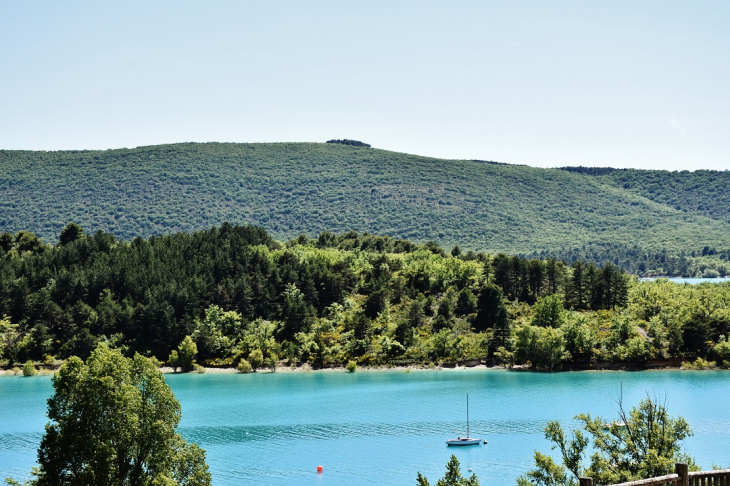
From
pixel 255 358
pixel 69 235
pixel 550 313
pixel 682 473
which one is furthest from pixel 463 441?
pixel 69 235

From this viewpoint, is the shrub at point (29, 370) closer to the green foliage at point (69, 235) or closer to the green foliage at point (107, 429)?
the green foliage at point (69, 235)

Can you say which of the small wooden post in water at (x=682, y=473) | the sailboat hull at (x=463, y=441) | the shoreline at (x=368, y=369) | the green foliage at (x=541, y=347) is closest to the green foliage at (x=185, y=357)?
the shoreline at (x=368, y=369)

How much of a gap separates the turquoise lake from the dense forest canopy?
A: 17.5ft

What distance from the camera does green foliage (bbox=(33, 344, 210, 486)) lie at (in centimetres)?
2786

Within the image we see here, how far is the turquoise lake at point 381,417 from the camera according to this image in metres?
53.2

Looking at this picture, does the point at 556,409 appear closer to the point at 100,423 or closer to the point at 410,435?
the point at 410,435

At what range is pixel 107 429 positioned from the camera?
28.3 metres

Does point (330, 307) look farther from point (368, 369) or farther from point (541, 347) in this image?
point (541, 347)

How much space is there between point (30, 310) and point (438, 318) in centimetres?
4920

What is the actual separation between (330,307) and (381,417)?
142 feet

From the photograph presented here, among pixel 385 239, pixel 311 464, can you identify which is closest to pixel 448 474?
pixel 311 464

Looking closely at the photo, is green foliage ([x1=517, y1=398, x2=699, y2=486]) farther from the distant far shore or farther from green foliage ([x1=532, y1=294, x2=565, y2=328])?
green foliage ([x1=532, y1=294, x2=565, y2=328])

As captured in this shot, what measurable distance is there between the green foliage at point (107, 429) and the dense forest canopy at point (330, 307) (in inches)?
2767

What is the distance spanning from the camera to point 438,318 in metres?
106
